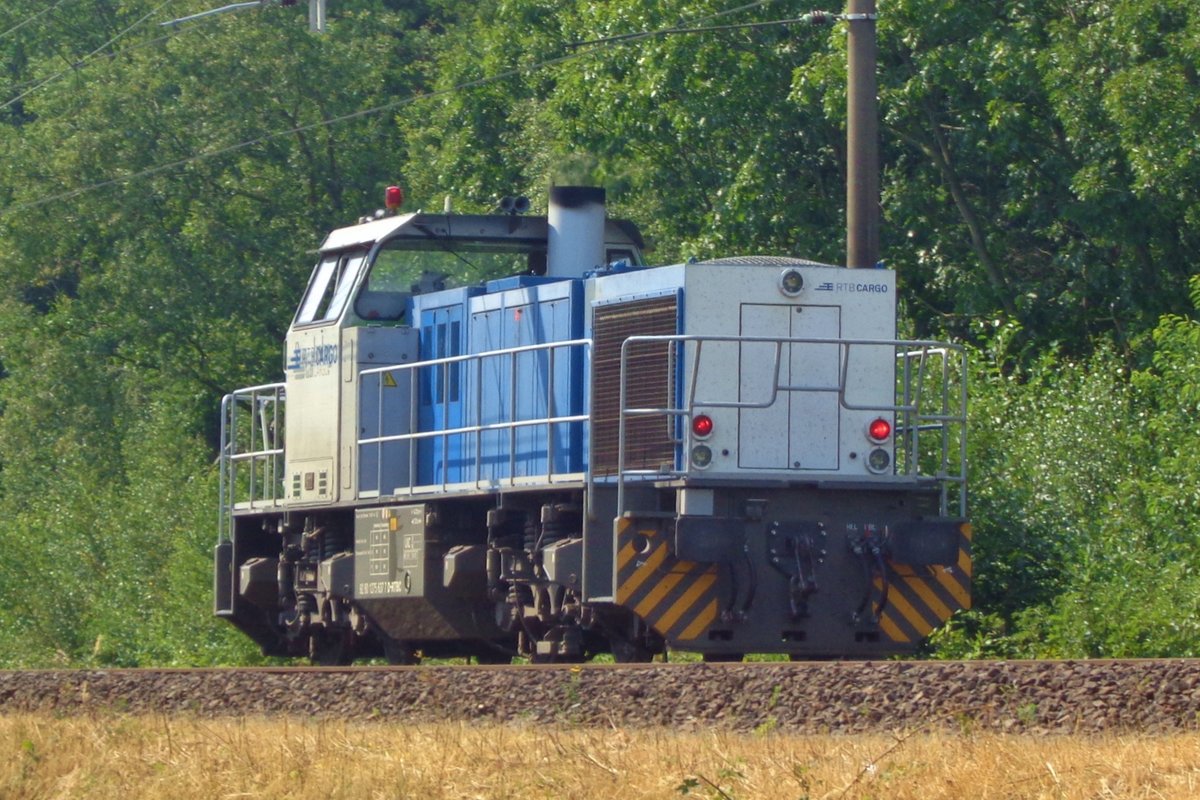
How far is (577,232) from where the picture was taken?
44.3ft

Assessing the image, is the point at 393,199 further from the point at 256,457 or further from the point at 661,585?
the point at 661,585

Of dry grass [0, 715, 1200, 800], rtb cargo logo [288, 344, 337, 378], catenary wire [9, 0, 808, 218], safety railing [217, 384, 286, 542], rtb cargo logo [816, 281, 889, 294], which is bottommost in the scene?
dry grass [0, 715, 1200, 800]

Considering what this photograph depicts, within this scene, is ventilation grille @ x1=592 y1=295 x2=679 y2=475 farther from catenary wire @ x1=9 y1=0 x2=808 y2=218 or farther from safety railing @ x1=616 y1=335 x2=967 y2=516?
catenary wire @ x1=9 y1=0 x2=808 y2=218

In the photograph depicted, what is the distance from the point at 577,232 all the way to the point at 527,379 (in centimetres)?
146

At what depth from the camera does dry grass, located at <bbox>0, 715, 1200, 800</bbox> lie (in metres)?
6.32

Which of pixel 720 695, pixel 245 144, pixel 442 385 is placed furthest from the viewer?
pixel 245 144

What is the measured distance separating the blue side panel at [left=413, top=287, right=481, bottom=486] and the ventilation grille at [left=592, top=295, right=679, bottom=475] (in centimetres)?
165

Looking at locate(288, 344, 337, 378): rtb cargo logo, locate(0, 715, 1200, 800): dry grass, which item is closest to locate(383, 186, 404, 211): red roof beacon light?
locate(288, 344, 337, 378): rtb cargo logo

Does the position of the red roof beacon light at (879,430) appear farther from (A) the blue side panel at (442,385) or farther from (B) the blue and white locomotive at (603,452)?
(A) the blue side panel at (442,385)

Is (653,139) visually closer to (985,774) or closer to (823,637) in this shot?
(823,637)

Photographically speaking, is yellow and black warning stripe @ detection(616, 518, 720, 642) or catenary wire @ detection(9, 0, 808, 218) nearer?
yellow and black warning stripe @ detection(616, 518, 720, 642)

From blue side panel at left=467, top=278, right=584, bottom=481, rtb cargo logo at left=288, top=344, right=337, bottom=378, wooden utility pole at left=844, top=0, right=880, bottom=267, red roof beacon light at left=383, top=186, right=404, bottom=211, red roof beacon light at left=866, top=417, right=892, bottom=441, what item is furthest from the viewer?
red roof beacon light at left=383, top=186, right=404, bottom=211

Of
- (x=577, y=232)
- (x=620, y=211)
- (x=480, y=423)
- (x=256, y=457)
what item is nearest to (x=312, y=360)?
(x=256, y=457)

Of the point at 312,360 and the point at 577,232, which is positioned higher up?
the point at 577,232
